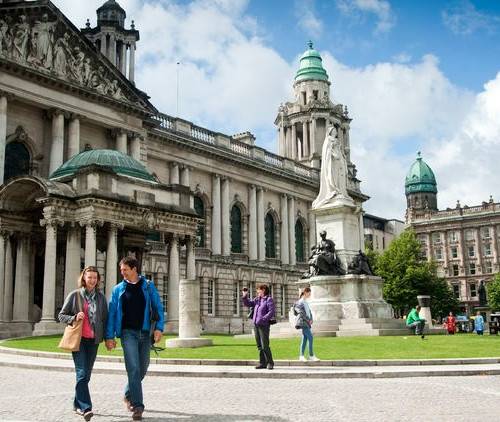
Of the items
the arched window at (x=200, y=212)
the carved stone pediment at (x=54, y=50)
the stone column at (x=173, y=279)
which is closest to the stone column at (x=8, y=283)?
the stone column at (x=173, y=279)

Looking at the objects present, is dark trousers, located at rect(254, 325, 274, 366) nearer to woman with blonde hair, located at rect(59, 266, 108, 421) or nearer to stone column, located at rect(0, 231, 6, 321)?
woman with blonde hair, located at rect(59, 266, 108, 421)

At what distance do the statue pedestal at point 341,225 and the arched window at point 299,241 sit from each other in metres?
40.8

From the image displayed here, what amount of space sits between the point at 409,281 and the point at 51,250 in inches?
1966

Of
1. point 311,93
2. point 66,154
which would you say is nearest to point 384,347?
point 66,154

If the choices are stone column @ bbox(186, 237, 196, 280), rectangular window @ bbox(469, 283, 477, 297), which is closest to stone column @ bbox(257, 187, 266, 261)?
stone column @ bbox(186, 237, 196, 280)

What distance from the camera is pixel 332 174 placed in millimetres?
29016

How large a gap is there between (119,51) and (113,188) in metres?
27.6

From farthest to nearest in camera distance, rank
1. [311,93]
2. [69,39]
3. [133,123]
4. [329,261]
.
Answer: [311,93] → [133,123] → [69,39] → [329,261]

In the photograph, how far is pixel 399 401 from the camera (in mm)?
10398

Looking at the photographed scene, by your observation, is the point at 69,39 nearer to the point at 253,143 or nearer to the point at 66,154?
the point at 66,154

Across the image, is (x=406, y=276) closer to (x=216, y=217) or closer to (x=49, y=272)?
(x=216, y=217)

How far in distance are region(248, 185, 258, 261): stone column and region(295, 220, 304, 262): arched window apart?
8.29m

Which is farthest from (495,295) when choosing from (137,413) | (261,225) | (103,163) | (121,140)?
(137,413)

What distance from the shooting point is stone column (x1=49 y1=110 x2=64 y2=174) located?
132ft
